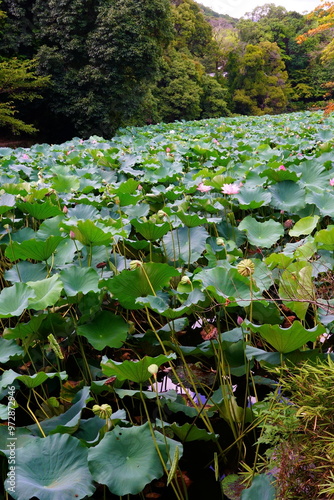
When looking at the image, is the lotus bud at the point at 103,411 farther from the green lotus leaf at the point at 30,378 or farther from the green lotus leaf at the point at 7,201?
the green lotus leaf at the point at 7,201

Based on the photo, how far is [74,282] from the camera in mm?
1031

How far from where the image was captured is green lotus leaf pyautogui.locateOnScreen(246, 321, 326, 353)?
2.43ft

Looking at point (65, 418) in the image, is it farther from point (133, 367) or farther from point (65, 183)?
point (65, 183)

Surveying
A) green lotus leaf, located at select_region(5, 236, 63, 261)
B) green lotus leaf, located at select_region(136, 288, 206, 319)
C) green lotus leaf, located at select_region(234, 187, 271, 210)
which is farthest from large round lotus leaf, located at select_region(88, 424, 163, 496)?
green lotus leaf, located at select_region(234, 187, 271, 210)

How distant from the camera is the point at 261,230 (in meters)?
1.46

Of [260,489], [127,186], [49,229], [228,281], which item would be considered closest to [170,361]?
[228,281]

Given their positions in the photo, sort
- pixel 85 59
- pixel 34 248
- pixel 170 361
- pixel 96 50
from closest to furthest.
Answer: pixel 170 361 → pixel 34 248 → pixel 96 50 → pixel 85 59

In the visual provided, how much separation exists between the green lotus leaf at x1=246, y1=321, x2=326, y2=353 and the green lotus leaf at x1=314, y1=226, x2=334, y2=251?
40 cm

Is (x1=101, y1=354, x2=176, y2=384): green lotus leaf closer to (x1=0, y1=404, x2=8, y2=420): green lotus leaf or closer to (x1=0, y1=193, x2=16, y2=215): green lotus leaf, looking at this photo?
(x1=0, y1=404, x2=8, y2=420): green lotus leaf

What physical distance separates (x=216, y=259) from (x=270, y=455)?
0.66m

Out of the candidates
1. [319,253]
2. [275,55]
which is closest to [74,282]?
[319,253]

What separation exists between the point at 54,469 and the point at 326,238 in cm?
86

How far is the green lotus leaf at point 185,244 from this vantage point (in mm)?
1315

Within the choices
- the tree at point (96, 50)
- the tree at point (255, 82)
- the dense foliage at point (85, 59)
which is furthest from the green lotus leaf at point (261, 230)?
the tree at point (255, 82)
